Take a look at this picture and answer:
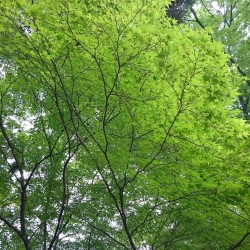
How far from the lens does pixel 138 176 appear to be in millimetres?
4523

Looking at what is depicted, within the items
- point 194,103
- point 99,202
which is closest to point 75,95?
point 194,103

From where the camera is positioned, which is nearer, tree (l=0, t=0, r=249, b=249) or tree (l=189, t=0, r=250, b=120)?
tree (l=0, t=0, r=249, b=249)

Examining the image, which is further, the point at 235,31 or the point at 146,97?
the point at 235,31

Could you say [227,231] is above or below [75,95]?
below

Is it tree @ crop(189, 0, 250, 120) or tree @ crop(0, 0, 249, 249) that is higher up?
tree @ crop(189, 0, 250, 120)

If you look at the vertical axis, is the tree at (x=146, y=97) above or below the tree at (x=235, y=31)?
below

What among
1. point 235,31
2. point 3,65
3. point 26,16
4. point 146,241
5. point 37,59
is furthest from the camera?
point 235,31

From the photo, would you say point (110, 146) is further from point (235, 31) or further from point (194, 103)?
point (235, 31)

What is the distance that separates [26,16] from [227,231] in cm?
411

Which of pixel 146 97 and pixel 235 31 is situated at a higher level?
pixel 235 31

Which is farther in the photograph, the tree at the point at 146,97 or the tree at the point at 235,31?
the tree at the point at 235,31

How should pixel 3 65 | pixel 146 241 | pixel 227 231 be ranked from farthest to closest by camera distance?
pixel 146 241 → pixel 3 65 → pixel 227 231

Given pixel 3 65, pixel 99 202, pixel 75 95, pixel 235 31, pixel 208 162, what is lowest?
pixel 208 162

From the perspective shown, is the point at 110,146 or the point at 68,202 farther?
the point at 68,202
